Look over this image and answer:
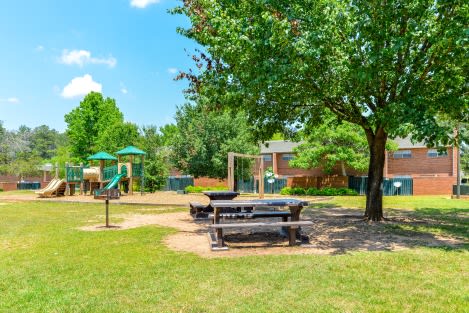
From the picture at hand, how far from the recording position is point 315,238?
9.61m

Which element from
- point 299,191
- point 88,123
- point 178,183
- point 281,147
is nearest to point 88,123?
point 88,123

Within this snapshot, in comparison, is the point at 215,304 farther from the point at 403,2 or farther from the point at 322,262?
the point at 403,2

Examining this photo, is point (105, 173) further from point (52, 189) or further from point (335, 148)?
point (335, 148)

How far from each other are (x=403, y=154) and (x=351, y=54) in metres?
28.9

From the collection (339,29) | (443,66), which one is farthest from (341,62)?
(443,66)

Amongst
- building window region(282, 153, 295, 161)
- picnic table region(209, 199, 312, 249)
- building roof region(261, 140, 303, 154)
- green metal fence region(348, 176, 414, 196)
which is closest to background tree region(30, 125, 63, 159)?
building roof region(261, 140, 303, 154)

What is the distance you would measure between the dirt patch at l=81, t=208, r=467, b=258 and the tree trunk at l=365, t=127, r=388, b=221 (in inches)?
18.2

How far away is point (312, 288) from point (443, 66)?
781 cm

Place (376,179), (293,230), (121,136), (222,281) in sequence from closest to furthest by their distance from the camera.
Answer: (222,281), (293,230), (376,179), (121,136)

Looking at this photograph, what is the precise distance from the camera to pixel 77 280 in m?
5.81

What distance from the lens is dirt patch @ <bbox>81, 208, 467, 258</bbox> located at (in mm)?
8145

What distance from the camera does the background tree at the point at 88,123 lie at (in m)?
48.8

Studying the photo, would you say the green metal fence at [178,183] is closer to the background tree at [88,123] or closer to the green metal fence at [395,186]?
the background tree at [88,123]

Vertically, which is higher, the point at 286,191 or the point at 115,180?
the point at 115,180
